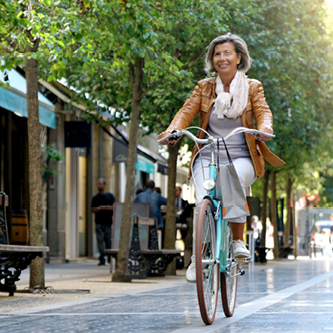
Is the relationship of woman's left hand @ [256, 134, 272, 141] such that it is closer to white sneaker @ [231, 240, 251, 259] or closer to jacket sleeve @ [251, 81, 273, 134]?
jacket sleeve @ [251, 81, 273, 134]

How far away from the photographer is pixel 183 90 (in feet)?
50.5

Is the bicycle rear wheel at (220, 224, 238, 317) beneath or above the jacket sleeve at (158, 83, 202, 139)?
beneath

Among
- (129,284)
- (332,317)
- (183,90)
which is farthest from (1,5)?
(183,90)

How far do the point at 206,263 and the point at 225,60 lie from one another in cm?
181

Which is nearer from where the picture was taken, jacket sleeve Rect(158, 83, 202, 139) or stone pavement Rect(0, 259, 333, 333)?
stone pavement Rect(0, 259, 333, 333)

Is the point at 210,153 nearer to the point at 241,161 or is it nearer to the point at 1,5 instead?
the point at 241,161

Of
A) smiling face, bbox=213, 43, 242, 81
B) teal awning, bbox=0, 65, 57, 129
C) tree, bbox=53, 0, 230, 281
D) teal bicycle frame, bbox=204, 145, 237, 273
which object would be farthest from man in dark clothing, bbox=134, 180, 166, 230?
teal bicycle frame, bbox=204, 145, 237, 273

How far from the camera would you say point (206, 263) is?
6082 mm

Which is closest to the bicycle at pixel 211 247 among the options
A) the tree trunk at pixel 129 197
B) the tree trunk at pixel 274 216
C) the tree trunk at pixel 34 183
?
the tree trunk at pixel 34 183

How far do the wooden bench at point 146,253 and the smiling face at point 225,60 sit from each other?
6.71 m

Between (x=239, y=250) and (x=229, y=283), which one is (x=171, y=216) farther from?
(x=239, y=250)

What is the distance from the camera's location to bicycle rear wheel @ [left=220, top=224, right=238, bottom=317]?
6590 millimetres

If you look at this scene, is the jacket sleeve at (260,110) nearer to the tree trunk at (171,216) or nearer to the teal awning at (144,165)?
the tree trunk at (171,216)

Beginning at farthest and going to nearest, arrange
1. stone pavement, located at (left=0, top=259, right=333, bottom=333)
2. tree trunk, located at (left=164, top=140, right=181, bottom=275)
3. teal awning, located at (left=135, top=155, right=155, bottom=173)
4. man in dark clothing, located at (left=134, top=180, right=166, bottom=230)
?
teal awning, located at (left=135, top=155, right=155, bottom=173) < man in dark clothing, located at (left=134, top=180, right=166, bottom=230) < tree trunk, located at (left=164, top=140, right=181, bottom=275) < stone pavement, located at (left=0, top=259, right=333, bottom=333)
